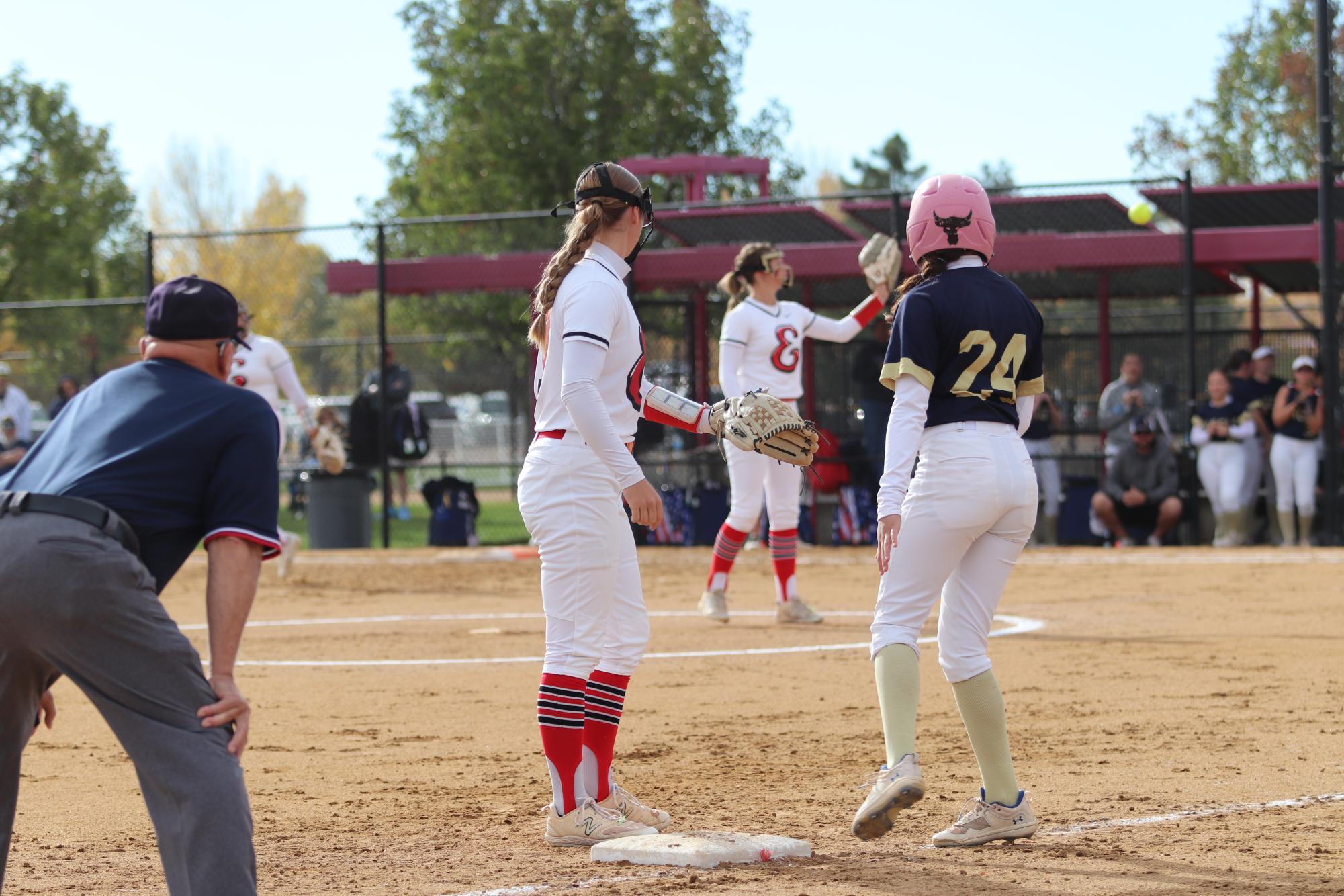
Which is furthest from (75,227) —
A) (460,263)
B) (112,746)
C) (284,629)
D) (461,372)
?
(112,746)

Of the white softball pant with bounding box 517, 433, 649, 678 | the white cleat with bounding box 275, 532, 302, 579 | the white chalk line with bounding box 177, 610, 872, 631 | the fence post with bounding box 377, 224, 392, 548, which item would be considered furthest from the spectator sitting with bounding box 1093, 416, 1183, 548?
the white softball pant with bounding box 517, 433, 649, 678

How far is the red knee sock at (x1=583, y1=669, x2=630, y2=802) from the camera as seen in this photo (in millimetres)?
5172

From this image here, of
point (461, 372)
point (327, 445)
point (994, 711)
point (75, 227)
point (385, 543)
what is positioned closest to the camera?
point (994, 711)

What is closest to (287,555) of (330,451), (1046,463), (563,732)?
(330,451)

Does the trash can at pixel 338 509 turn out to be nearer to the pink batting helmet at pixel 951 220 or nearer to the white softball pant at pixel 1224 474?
the white softball pant at pixel 1224 474

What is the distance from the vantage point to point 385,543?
58.4ft

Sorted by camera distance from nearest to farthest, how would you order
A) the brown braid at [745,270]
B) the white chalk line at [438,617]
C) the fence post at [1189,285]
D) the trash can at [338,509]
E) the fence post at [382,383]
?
1. the brown braid at [745,270]
2. the white chalk line at [438,617]
3. the fence post at [1189,285]
4. the fence post at [382,383]
5. the trash can at [338,509]

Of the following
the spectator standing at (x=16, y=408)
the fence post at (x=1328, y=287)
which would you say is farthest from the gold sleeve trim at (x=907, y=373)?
the spectator standing at (x=16, y=408)

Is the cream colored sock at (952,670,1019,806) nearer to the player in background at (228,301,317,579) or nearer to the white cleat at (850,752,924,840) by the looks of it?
the white cleat at (850,752,924,840)

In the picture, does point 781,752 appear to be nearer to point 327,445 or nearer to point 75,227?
point 327,445

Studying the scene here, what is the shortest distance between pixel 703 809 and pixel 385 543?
12819 millimetres

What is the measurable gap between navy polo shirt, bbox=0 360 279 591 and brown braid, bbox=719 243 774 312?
22.8ft

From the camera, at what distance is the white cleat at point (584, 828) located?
4973 mm

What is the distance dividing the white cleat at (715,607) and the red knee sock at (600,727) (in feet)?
17.9
